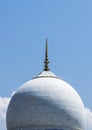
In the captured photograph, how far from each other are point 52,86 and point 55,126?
138 inches

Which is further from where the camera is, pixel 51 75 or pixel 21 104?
pixel 51 75

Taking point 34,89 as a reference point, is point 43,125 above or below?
below

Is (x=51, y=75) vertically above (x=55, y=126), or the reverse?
(x=51, y=75)

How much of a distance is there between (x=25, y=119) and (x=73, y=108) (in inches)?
161

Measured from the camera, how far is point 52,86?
45.2 meters

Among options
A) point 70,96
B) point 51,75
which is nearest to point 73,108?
point 70,96

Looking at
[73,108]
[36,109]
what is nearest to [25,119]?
[36,109]

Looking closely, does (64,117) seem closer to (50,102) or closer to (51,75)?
(50,102)

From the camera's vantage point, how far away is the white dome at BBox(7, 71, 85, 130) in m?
43.6

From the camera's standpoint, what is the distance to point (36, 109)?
4381 cm

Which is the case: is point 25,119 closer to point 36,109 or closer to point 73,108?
point 36,109

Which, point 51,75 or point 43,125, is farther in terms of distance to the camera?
point 51,75

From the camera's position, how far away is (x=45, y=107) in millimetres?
43781

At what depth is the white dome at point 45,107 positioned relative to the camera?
143ft
